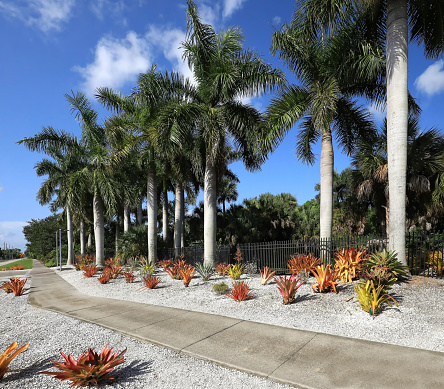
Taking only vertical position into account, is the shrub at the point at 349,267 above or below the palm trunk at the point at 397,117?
below

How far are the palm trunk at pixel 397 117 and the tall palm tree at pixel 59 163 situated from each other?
54.2 ft

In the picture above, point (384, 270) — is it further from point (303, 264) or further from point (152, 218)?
point (152, 218)

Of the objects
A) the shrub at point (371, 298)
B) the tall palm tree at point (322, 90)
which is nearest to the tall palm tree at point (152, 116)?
the tall palm tree at point (322, 90)

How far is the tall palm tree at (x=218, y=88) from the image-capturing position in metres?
12.4

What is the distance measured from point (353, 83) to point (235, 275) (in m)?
8.84

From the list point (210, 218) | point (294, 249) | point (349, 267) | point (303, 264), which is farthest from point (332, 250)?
point (210, 218)

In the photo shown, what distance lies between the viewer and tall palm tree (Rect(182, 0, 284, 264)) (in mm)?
12398

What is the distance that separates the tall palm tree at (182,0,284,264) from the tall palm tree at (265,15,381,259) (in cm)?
106

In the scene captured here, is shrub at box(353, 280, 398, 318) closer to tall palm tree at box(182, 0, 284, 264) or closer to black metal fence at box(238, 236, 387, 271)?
black metal fence at box(238, 236, 387, 271)

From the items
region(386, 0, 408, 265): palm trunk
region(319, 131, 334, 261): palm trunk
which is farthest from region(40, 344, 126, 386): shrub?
region(319, 131, 334, 261): palm trunk

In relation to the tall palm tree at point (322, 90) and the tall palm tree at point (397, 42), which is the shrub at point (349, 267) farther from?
the tall palm tree at point (322, 90)

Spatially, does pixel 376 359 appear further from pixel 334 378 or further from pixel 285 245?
pixel 285 245

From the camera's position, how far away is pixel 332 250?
32.8 ft

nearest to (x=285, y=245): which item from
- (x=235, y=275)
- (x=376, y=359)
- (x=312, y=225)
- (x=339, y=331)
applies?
(x=235, y=275)
